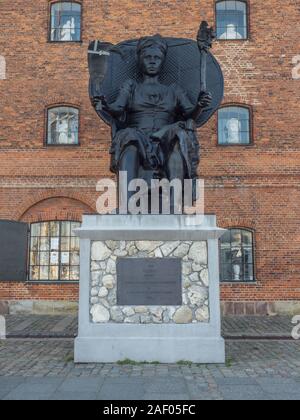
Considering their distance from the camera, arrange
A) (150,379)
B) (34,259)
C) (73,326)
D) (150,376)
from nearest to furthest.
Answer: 1. (150,379)
2. (150,376)
3. (73,326)
4. (34,259)

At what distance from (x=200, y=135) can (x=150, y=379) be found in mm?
9260

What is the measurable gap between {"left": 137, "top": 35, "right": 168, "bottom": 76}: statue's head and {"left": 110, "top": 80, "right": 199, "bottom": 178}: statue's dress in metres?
0.25

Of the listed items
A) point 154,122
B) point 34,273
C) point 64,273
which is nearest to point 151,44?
point 154,122

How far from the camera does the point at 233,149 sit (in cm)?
1336

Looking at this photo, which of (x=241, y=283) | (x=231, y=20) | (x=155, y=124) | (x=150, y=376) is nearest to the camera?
(x=150, y=376)

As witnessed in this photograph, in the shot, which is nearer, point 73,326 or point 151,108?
point 151,108

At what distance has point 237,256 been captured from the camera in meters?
13.1

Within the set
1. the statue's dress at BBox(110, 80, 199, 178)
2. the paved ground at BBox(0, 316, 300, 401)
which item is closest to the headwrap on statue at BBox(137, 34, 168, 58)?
the statue's dress at BBox(110, 80, 199, 178)

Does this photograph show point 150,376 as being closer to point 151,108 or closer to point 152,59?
point 151,108

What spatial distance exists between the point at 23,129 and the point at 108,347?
901 cm

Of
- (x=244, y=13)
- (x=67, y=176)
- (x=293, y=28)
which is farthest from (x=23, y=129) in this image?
(x=293, y=28)

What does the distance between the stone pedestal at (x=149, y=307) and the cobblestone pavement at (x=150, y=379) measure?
220 mm

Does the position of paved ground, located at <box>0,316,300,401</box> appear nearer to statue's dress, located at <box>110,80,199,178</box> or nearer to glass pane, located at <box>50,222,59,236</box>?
statue's dress, located at <box>110,80,199,178</box>

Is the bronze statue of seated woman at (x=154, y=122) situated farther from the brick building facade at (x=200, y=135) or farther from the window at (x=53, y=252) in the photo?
the window at (x=53, y=252)
